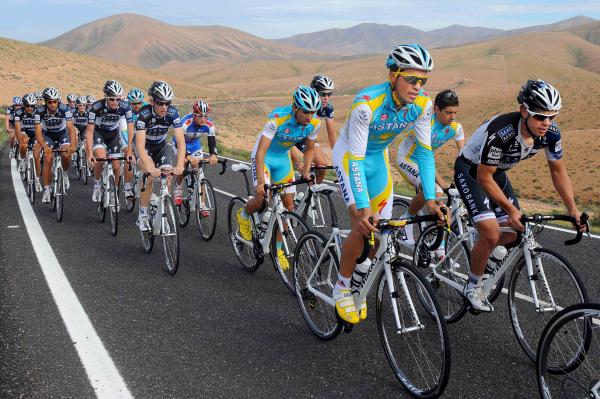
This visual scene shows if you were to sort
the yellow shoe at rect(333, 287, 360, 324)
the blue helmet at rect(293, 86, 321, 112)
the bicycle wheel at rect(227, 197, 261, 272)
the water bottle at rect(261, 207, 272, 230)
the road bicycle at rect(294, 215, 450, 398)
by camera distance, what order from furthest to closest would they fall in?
the bicycle wheel at rect(227, 197, 261, 272)
the water bottle at rect(261, 207, 272, 230)
the blue helmet at rect(293, 86, 321, 112)
the yellow shoe at rect(333, 287, 360, 324)
the road bicycle at rect(294, 215, 450, 398)

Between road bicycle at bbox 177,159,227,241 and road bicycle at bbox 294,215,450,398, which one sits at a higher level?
road bicycle at bbox 294,215,450,398

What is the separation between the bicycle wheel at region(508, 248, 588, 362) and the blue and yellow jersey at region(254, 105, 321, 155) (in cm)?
274

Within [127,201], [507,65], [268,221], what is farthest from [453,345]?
[507,65]

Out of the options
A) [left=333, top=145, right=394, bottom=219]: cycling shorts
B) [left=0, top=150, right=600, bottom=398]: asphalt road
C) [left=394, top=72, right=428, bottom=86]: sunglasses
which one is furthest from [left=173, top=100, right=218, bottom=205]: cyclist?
[left=394, top=72, right=428, bottom=86]: sunglasses

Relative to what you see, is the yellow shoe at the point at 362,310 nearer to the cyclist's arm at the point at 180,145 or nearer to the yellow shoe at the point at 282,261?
the yellow shoe at the point at 282,261

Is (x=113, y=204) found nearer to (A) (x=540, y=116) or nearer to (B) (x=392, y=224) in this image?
(B) (x=392, y=224)

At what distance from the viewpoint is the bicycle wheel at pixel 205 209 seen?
855 centimetres

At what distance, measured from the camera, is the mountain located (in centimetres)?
7469

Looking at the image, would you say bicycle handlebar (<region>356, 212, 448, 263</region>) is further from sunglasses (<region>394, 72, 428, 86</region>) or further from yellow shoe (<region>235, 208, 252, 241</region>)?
yellow shoe (<region>235, 208, 252, 241</region>)

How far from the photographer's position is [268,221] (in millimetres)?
6387

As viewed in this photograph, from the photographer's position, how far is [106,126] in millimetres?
10547

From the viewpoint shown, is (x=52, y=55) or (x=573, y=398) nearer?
(x=573, y=398)

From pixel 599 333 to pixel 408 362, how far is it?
1.31m

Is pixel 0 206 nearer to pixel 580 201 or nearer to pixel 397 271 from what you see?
pixel 397 271
